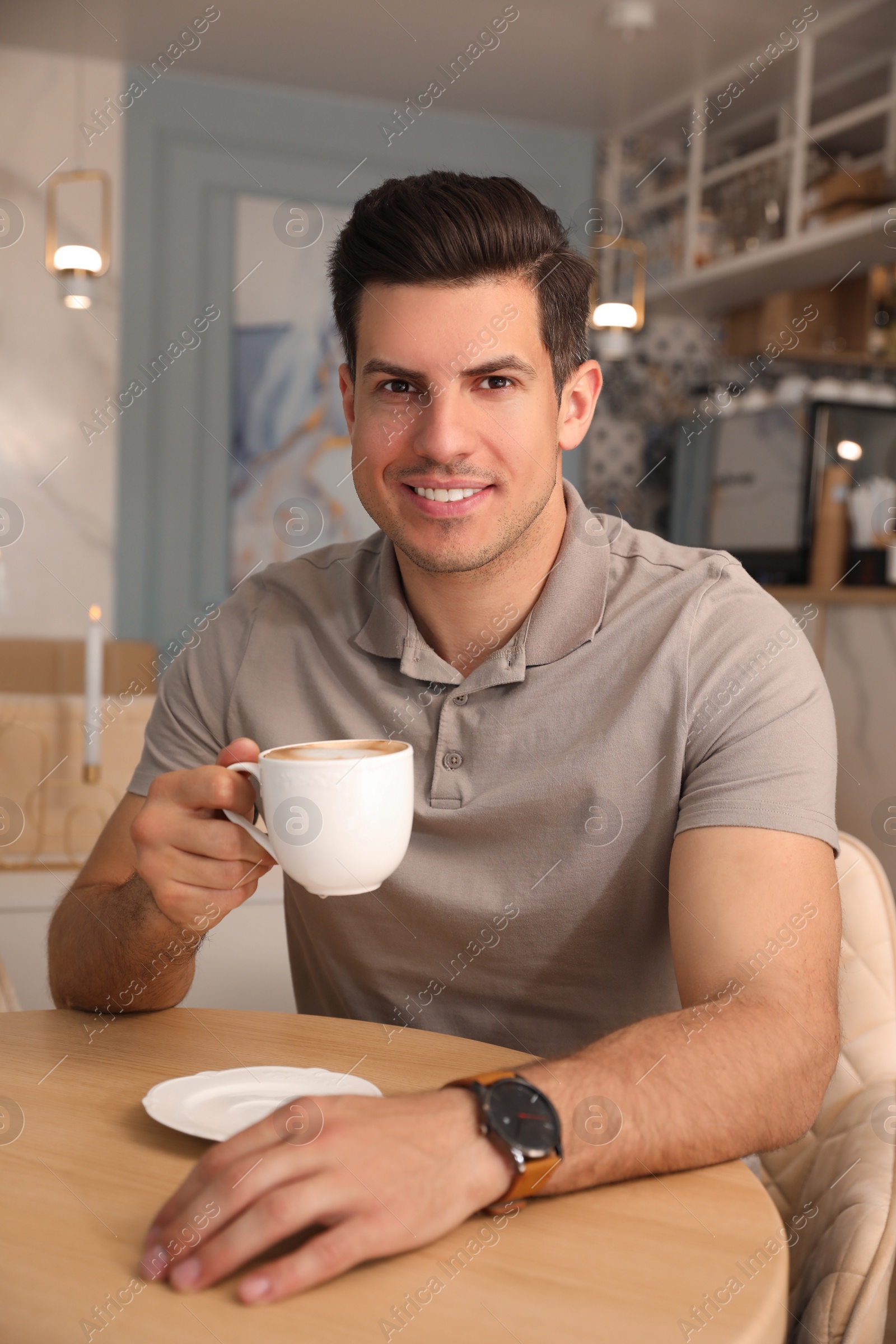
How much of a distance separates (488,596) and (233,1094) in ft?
2.02

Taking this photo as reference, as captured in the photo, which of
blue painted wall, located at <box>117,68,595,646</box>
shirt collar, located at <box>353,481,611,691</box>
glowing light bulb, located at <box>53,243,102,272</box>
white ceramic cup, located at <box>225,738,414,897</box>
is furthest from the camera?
blue painted wall, located at <box>117,68,595,646</box>

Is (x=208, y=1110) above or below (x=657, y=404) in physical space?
below

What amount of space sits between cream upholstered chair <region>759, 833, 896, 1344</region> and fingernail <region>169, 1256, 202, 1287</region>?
1.52 feet

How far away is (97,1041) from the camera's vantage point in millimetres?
977

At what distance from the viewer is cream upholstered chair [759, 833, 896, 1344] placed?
2.90 feet

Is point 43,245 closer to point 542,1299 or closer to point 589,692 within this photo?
point 589,692

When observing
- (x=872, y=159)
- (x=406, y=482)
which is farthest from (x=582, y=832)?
(x=872, y=159)

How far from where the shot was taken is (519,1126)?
27.6 inches

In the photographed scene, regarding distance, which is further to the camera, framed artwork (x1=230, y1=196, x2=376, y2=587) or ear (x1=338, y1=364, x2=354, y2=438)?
framed artwork (x1=230, y1=196, x2=376, y2=587)

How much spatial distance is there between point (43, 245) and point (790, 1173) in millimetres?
3883

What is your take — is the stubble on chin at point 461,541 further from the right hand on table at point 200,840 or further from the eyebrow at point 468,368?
the right hand on table at point 200,840

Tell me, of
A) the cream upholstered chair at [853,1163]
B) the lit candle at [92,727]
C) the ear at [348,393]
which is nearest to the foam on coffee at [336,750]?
the cream upholstered chair at [853,1163]

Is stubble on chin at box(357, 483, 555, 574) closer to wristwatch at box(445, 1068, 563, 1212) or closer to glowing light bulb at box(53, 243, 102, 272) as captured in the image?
wristwatch at box(445, 1068, 563, 1212)

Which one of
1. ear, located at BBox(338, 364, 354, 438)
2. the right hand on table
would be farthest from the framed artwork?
the right hand on table
